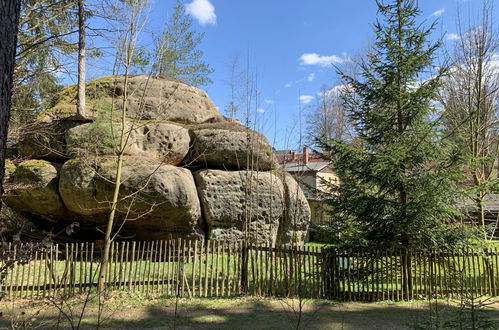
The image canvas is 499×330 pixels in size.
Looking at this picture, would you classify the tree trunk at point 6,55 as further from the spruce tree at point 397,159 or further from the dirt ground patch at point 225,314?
the spruce tree at point 397,159

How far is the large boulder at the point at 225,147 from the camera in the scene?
1369 centimetres

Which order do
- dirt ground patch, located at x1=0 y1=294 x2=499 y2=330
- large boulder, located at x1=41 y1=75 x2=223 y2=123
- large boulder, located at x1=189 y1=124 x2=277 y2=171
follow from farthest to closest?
large boulder, located at x1=41 y1=75 x2=223 y2=123 → large boulder, located at x1=189 y1=124 x2=277 y2=171 → dirt ground patch, located at x1=0 y1=294 x2=499 y2=330

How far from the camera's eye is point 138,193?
1130cm

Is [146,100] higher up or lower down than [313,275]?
higher up

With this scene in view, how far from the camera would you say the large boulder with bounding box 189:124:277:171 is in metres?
13.7

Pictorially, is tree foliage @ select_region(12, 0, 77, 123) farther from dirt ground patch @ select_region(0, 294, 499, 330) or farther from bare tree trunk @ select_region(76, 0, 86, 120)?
dirt ground patch @ select_region(0, 294, 499, 330)

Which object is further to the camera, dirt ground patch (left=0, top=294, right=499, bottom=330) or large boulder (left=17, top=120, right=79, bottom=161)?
large boulder (left=17, top=120, right=79, bottom=161)

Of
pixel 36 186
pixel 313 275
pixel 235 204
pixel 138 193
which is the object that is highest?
pixel 36 186

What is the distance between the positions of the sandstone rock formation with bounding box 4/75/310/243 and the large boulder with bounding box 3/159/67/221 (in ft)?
0.11

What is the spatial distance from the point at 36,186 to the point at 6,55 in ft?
38.9

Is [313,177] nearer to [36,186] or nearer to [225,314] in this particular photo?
[225,314]

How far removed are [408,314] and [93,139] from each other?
1121cm

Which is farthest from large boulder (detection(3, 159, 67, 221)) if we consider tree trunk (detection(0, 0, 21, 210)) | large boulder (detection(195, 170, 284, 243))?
tree trunk (detection(0, 0, 21, 210))

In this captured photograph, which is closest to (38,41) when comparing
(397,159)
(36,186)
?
(36,186)
